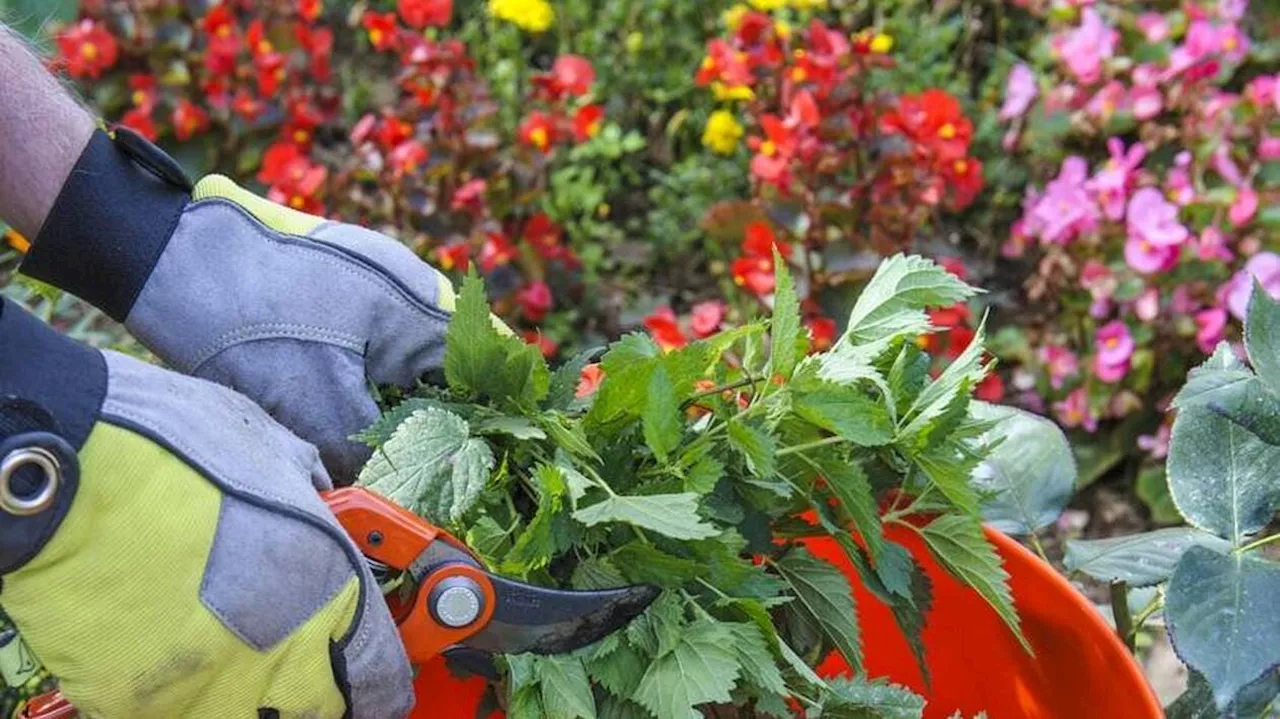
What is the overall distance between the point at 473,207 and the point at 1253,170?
4.27 ft

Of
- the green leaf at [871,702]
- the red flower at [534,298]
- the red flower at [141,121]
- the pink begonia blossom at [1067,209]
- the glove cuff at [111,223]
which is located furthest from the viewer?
the red flower at [141,121]

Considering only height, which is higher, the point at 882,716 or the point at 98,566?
the point at 98,566

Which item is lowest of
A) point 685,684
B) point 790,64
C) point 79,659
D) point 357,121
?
point 357,121

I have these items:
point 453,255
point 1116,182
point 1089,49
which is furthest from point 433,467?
point 1089,49

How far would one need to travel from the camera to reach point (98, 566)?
85cm

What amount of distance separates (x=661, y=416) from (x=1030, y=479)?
441 mm

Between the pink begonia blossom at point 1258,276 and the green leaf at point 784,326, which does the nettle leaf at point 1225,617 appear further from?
the pink begonia blossom at point 1258,276

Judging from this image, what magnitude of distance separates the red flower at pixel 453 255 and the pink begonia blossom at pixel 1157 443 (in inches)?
45.7

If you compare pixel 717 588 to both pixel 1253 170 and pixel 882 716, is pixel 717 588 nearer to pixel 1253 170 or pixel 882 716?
pixel 882 716

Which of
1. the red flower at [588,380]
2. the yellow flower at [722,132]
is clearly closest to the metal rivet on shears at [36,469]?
the red flower at [588,380]

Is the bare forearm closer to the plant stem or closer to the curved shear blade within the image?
the curved shear blade

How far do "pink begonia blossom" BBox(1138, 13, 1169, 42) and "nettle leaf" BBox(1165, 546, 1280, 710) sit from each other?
171 centimetres

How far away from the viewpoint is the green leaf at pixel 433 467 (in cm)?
99

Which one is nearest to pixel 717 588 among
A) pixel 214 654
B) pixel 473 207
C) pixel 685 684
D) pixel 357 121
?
pixel 685 684
